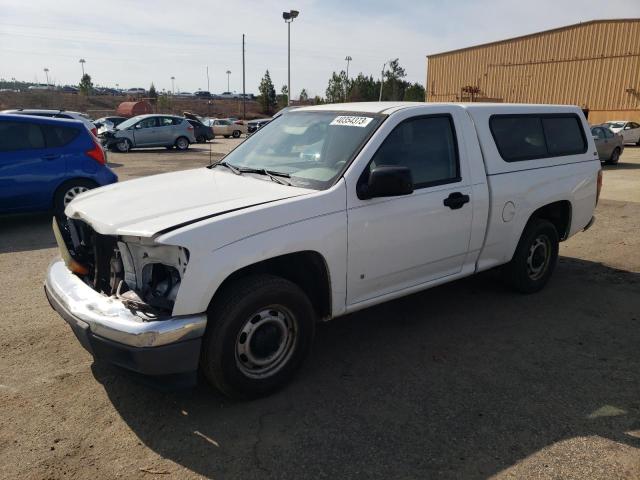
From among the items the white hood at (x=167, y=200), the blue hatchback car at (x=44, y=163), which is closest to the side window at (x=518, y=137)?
the white hood at (x=167, y=200)

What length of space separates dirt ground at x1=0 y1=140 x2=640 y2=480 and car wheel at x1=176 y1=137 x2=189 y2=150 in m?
20.0

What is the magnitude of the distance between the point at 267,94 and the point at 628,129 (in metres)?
44.4

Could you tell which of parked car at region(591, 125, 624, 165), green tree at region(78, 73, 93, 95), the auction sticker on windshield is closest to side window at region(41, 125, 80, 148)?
the auction sticker on windshield

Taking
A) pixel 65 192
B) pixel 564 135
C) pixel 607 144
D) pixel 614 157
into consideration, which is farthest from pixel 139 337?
pixel 614 157

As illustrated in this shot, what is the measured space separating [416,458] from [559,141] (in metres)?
3.83

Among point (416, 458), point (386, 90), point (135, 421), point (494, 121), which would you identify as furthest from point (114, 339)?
point (386, 90)

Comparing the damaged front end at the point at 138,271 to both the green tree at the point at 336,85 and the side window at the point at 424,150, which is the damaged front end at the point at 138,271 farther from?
the green tree at the point at 336,85

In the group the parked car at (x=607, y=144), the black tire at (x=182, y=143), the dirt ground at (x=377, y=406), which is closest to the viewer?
the dirt ground at (x=377, y=406)

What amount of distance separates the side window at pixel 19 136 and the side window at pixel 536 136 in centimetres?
646

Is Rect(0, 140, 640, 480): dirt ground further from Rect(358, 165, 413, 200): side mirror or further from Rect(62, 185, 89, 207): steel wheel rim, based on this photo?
Rect(62, 185, 89, 207): steel wheel rim

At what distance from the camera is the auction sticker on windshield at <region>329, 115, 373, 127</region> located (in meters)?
3.95

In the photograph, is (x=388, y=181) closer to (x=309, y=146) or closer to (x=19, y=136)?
(x=309, y=146)

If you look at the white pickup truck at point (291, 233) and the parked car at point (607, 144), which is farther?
the parked car at point (607, 144)

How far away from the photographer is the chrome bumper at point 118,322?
2.85 meters
